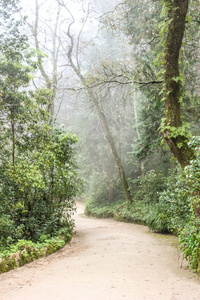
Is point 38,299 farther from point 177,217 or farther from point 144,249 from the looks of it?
point 177,217

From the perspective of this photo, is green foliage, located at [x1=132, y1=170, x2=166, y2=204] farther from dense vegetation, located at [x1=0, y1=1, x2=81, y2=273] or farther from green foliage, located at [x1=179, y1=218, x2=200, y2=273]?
green foliage, located at [x1=179, y1=218, x2=200, y2=273]

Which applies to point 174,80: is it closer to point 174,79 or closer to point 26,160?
point 174,79

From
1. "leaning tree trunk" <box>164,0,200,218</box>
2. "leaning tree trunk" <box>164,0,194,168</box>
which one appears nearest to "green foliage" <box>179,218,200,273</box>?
"leaning tree trunk" <box>164,0,200,218</box>

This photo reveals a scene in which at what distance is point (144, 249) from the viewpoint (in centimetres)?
666

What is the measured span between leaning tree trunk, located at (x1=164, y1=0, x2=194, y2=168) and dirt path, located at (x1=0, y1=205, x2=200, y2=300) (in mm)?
2323

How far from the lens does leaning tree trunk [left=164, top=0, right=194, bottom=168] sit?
5636 mm

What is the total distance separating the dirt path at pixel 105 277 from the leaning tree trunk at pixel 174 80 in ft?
7.62

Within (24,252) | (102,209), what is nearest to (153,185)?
(102,209)

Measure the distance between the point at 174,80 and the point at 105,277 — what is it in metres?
4.40

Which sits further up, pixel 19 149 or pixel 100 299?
pixel 19 149

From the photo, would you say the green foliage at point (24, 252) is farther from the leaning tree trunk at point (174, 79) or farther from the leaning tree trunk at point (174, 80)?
the leaning tree trunk at point (174, 80)

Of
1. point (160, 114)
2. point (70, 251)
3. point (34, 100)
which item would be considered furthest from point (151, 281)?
point (160, 114)

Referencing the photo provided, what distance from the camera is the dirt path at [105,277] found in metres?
3.33

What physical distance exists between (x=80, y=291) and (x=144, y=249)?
357cm
